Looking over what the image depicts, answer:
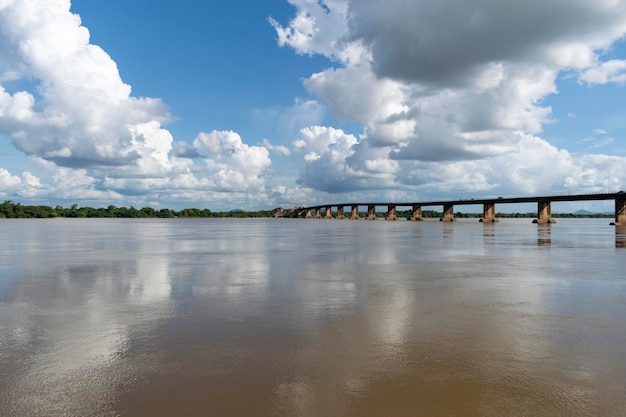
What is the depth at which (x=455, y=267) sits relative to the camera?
2514 centimetres

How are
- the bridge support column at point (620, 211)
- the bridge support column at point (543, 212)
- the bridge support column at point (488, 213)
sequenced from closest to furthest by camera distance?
the bridge support column at point (620, 211) < the bridge support column at point (543, 212) < the bridge support column at point (488, 213)

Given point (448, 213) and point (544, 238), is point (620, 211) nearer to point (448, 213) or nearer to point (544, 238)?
point (448, 213)

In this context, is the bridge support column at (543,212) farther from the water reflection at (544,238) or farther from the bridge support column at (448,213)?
the water reflection at (544,238)

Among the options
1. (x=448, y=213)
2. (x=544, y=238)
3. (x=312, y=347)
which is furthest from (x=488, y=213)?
(x=312, y=347)

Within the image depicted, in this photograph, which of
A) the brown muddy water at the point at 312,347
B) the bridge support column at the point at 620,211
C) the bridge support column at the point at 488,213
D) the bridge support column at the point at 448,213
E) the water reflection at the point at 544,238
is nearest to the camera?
the brown muddy water at the point at 312,347

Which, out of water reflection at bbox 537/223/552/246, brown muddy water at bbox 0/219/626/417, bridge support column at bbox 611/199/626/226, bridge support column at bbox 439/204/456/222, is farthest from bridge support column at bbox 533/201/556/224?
brown muddy water at bbox 0/219/626/417

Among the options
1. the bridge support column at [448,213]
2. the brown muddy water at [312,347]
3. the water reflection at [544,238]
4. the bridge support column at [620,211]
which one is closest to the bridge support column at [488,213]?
the bridge support column at [448,213]

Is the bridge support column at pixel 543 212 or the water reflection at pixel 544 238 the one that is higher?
the bridge support column at pixel 543 212

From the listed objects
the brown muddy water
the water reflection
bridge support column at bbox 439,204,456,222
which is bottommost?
the brown muddy water

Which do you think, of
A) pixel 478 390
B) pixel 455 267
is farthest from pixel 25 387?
pixel 455 267

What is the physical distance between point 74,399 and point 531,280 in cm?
1938

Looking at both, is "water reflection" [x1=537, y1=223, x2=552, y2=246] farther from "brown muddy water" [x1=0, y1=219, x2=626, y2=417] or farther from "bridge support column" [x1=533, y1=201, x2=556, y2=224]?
"bridge support column" [x1=533, y1=201, x2=556, y2=224]

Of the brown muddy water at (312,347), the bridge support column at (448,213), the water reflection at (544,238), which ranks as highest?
the bridge support column at (448,213)

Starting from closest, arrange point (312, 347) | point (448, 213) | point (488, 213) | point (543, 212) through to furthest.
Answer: point (312, 347), point (543, 212), point (488, 213), point (448, 213)
